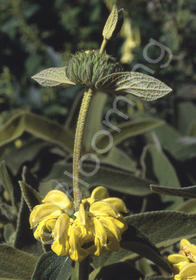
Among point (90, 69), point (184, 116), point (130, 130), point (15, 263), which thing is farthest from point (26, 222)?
point (184, 116)

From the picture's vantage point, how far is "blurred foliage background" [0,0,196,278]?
807 millimetres

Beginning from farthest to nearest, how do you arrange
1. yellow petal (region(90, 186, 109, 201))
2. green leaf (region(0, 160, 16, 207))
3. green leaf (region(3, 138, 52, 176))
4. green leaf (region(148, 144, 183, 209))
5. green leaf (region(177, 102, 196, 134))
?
green leaf (region(177, 102, 196, 134)) < green leaf (region(3, 138, 52, 176)) < green leaf (region(148, 144, 183, 209)) < green leaf (region(0, 160, 16, 207)) < yellow petal (region(90, 186, 109, 201))

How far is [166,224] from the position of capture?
566 mm

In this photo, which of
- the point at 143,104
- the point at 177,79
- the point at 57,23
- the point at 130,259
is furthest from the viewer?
the point at 57,23

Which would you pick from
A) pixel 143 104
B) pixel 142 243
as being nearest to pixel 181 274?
pixel 142 243

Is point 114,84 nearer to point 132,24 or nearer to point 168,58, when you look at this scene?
point 168,58

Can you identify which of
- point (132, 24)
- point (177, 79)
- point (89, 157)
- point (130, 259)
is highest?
point (132, 24)

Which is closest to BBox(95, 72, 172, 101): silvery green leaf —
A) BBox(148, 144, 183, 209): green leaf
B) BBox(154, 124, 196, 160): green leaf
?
BBox(148, 144, 183, 209): green leaf

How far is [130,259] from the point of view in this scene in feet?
2.01

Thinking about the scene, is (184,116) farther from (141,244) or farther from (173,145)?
(141,244)

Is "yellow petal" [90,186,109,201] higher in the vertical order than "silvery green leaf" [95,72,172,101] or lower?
lower

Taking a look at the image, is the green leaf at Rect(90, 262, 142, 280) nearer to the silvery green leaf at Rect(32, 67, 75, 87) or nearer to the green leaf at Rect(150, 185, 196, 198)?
the green leaf at Rect(150, 185, 196, 198)

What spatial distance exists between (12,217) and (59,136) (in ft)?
0.93

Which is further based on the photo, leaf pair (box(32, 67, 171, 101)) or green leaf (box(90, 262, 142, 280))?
green leaf (box(90, 262, 142, 280))
